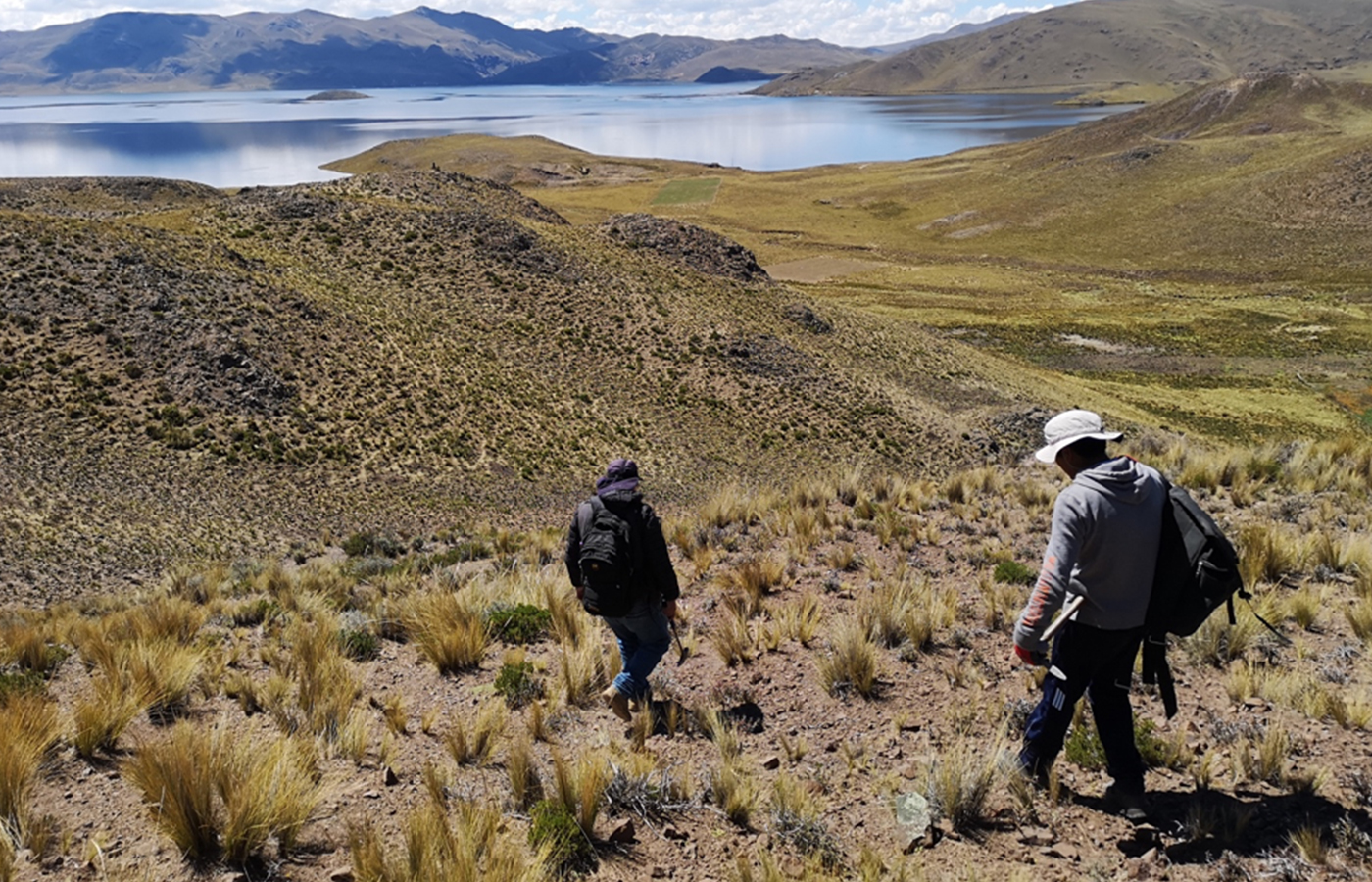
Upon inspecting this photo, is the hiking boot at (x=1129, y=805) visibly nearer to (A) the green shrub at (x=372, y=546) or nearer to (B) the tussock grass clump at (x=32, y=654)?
(B) the tussock grass clump at (x=32, y=654)

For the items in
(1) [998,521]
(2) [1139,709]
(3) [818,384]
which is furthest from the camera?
(3) [818,384]

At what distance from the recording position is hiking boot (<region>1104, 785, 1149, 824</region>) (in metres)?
4.79

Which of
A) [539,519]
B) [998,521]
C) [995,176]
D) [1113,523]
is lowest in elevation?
[539,519]

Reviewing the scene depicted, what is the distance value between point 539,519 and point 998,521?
1103 centimetres

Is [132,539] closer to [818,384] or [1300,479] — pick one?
[1300,479]

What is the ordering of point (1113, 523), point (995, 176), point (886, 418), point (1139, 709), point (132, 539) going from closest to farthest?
point (1113, 523)
point (1139, 709)
point (132, 539)
point (886, 418)
point (995, 176)

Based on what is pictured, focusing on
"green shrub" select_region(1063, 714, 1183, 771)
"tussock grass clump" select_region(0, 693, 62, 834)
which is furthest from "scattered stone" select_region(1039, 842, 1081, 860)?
"tussock grass clump" select_region(0, 693, 62, 834)

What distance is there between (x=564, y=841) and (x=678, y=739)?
164cm

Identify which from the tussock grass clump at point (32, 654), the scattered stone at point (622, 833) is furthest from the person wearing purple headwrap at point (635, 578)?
the tussock grass clump at point (32, 654)

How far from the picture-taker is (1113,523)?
447 cm

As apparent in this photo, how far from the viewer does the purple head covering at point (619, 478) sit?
228 inches

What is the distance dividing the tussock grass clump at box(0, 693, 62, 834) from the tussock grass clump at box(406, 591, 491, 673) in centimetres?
270

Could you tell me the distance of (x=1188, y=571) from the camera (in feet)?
14.7

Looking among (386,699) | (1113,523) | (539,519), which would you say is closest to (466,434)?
(539,519)
